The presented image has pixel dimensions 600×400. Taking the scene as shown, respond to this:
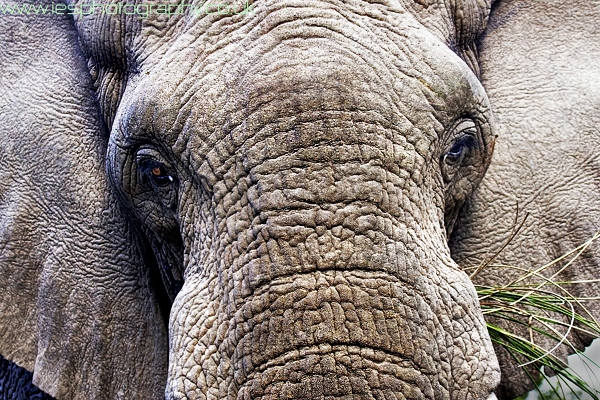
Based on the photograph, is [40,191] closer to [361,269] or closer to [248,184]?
[248,184]

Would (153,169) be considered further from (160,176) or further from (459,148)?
(459,148)

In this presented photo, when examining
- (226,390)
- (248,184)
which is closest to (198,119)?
(248,184)

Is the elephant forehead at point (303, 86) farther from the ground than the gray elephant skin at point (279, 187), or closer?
farther from the ground

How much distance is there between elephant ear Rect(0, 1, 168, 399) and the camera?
89.7 inches

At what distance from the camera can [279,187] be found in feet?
5.34

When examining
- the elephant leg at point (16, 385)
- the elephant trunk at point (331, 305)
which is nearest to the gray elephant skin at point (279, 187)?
the elephant trunk at point (331, 305)

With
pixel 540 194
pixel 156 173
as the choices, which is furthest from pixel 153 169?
pixel 540 194

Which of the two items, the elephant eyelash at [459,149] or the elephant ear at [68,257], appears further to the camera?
the elephant ear at [68,257]

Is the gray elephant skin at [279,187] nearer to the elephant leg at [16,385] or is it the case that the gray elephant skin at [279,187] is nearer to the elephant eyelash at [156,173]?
the elephant eyelash at [156,173]

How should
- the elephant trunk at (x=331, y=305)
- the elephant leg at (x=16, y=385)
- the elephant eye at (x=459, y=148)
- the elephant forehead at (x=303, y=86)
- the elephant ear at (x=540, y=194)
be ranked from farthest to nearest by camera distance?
1. the elephant leg at (x=16, y=385)
2. the elephant ear at (x=540, y=194)
3. the elephant eye at (x=459, y=148)
4. the elephant forehead at (x=303, y=86)
5. the elephant trunk at (x=331, y=305)

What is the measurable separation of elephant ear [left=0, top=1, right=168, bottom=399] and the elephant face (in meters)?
0.41

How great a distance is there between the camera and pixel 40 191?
7.61 ft

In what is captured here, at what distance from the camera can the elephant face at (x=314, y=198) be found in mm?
1563

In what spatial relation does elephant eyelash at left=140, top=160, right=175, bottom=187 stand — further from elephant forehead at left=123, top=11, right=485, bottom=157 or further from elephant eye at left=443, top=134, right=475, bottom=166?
elephant eye at left=443, top=134, right=475, bottom=166
